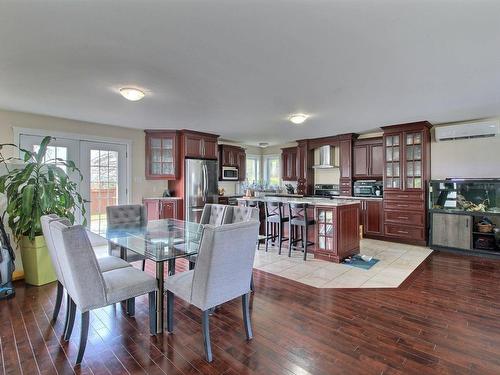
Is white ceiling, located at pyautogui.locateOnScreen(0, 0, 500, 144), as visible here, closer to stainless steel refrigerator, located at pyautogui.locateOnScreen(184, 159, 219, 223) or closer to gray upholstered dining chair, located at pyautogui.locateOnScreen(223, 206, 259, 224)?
gray upholstered dining chair, located at pyautogui.locateOnScreen(223, 206, 259, 224)

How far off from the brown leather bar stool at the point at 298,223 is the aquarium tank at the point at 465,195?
2.46 m

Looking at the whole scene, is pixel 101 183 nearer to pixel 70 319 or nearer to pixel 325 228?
pixel 70 319

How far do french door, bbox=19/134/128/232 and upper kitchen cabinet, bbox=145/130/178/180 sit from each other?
1.68 ft

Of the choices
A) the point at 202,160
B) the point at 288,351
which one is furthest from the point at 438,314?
the point at 202,160

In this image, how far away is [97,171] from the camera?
529 cm

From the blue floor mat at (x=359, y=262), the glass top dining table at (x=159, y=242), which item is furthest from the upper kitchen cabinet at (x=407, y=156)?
the glass top dining table at (x=159, y=242)

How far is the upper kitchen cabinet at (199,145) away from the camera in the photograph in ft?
19.6

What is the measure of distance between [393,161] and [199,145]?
4.14 m

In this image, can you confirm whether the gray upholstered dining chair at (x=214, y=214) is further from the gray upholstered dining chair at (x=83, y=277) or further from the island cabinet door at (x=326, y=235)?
the gray upholstered dining chair at (x=83, y=277)

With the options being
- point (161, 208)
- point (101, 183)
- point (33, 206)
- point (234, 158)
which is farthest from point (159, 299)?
point (234, 158)

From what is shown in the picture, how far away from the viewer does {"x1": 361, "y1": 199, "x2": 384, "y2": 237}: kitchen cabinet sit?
579 centimetres

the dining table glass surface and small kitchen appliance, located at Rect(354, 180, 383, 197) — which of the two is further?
small kitchen appliance, located at Rect(354, 180, 383, 197)

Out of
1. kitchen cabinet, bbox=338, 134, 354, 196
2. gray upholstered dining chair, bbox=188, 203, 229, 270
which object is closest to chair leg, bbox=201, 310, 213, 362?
gray upholstered dining chair, bbox=188, 203, 229, 270

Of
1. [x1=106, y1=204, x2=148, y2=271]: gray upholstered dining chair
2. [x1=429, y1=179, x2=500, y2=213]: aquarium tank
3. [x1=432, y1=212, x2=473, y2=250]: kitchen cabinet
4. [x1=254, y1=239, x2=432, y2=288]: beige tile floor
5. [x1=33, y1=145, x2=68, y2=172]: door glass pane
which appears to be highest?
[x1=33, y1=145, x2=68, y2=172]: door glass pane
